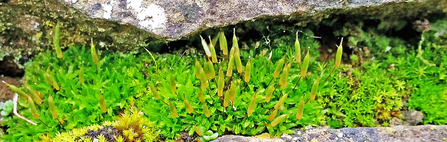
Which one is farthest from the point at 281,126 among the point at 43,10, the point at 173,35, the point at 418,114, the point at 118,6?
the point at 43,10

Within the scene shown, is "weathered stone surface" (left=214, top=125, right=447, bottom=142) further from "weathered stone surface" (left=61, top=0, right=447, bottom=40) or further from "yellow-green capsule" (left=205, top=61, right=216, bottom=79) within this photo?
"weathered stone surface" (left=61, top=0, right=447, bottom=40)

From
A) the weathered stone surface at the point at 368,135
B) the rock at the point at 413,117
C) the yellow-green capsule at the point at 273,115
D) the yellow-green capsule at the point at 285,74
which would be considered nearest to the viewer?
the yellow-green capsule at the point at 285,74

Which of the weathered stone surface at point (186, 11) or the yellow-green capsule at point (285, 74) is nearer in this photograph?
the yellow-green capsule at point (285, 74)

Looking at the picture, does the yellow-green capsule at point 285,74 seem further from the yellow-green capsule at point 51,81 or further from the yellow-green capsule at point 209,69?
the yellow-green capsule at point 51,81

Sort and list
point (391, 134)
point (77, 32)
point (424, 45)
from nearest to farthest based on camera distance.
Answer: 1. point (391, 134)
2. point (77, 32)
3. point (424, 45)

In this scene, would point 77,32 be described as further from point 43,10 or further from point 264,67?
point 264,67

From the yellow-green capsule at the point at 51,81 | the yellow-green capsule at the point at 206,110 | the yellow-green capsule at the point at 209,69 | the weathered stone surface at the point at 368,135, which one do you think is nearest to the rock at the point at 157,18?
the yellow-green capsule at the point at 209,69
